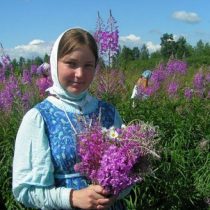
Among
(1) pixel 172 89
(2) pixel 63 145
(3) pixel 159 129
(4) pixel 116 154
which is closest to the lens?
(4) pixel 116 154

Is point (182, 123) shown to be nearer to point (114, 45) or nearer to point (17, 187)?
point (114, 45)

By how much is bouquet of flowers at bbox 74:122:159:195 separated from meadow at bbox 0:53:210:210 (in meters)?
2.44

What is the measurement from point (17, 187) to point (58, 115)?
416 mm

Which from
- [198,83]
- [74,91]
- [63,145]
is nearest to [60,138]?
[63,145]

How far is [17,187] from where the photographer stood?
2.50 m

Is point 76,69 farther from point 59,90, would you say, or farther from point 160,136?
point 160,136

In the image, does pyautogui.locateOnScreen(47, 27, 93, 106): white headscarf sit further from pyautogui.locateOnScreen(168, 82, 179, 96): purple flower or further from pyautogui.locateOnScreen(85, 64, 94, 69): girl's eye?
pyautogui.locateOnScreen(168, 82, 179, 96): purple flower

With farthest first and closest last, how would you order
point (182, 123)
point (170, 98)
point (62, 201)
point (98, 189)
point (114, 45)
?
1. point (170, 98)
2. point (182, 123)
3. point (114, 45)
4. point (62, 201)
5. point (98, 189)

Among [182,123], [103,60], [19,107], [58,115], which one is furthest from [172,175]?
[58,115]

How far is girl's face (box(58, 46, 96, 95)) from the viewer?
253 cm

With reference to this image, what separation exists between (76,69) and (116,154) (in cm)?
54

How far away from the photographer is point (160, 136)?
5422 mm

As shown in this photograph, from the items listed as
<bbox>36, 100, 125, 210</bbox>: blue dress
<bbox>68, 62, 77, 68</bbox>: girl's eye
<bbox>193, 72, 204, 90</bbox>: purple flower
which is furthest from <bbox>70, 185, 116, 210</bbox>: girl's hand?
<bbox>193, 72, 204, 90</bbox>: purple flower

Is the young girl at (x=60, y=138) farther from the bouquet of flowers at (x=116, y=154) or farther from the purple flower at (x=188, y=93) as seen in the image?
the purple flower at (x=188, y=93)
